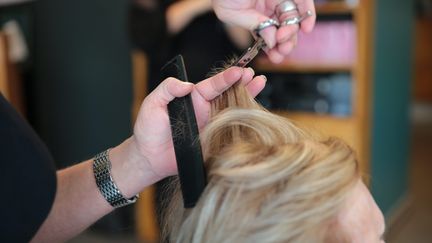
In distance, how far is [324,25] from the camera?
268 centimetres

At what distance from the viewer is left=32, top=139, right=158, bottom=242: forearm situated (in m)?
0.87

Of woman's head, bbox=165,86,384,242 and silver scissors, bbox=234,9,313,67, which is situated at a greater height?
silver scissors, bbox=234,9,313,67

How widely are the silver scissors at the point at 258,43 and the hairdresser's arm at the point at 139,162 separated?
0.02 metres

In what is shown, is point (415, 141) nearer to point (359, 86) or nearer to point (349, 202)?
point (359, 86)

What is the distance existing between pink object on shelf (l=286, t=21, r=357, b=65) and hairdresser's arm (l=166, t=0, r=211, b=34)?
65cm

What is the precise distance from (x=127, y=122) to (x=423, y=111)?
14.0 ft

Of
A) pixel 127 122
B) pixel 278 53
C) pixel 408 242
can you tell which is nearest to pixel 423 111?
pixel 408 242

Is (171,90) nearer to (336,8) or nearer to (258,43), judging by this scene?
(258,43)

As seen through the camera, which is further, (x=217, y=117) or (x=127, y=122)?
(x=127, y=122)

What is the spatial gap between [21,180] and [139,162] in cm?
18

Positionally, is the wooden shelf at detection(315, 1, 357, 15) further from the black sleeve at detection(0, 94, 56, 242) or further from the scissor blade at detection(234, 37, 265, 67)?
the black sleeve at detection(0, 94, 56, 242)

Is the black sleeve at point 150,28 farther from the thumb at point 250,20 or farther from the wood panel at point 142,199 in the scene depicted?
the thumb at point 250,20

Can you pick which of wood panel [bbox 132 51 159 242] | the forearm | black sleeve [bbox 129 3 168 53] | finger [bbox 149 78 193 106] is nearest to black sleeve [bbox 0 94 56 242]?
the forearm

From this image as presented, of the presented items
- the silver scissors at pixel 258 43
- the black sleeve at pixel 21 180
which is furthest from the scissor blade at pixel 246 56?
the black sleeve at pixel 21 180
